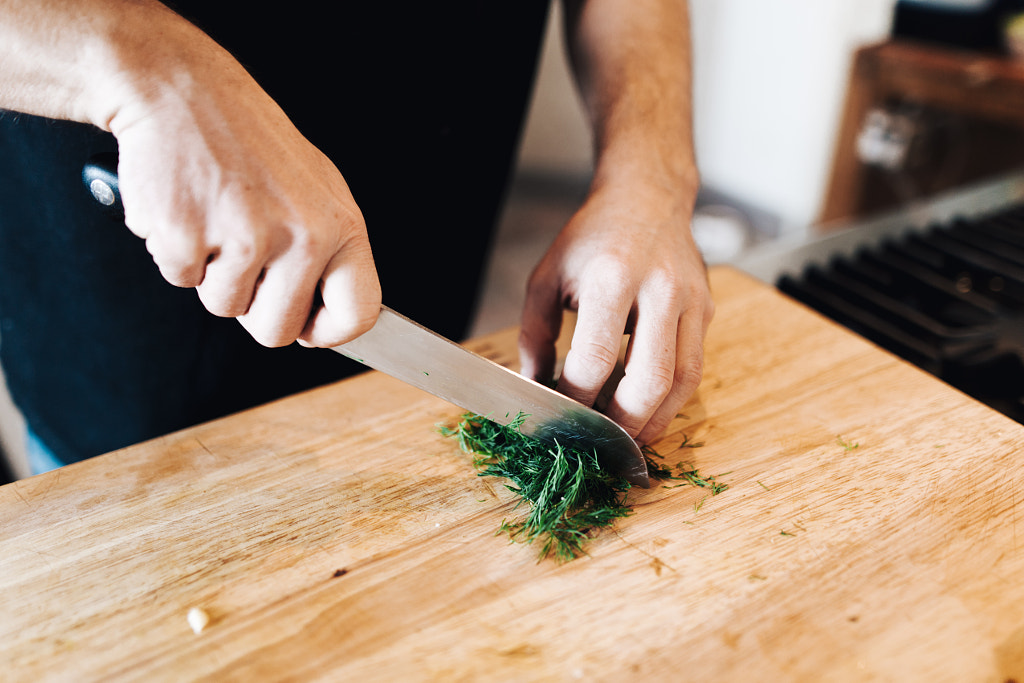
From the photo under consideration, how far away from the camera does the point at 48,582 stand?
66 cm

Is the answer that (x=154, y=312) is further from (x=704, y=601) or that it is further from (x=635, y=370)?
(x=704, y=601)

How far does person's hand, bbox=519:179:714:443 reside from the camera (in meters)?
0.79

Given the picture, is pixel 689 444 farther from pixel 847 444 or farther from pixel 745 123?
pixel 745 123

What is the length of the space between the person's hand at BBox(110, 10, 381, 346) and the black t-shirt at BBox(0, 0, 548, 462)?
36 centimetres

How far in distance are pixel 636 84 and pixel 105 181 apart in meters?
0.75

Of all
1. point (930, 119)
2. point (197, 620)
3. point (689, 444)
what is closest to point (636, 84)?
point (689, 444)

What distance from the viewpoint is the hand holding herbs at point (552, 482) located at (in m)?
0.73

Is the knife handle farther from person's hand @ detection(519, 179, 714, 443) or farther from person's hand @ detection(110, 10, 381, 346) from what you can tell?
person's hand @ detection(519, 179, 714, 443)

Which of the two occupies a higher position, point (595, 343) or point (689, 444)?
point (595, 343)

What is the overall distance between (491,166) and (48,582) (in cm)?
86

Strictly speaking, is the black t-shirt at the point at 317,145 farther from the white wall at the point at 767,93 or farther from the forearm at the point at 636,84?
the white wall at the point at 767,93

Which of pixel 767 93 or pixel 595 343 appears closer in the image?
pixel 595 343

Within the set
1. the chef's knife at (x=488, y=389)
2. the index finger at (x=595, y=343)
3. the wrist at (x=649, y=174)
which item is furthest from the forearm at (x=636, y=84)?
the chef's knife at (x=488, y=389)

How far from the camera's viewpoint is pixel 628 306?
807 mm
